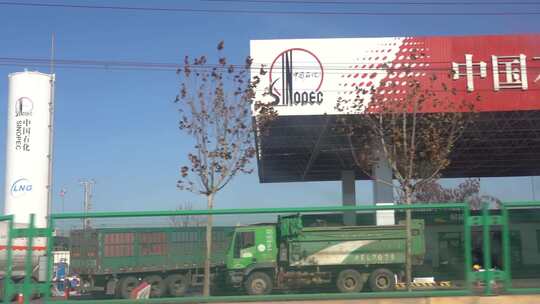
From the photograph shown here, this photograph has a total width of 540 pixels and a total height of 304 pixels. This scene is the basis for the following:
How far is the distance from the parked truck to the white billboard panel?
45.3 feet

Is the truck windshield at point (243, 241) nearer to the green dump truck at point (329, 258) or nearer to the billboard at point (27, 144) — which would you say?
the green dump truck at point (329, 258)

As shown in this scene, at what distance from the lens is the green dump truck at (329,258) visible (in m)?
9.21

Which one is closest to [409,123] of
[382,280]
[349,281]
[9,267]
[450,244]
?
[450,244]

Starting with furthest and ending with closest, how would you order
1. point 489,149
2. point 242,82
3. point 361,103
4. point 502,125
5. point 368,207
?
point 489,149 < point 502,125 < point 361,103 < point 242,82 < point 368,207

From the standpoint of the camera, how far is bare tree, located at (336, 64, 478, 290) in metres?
21.3

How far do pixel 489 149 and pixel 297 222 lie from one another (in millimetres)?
27078

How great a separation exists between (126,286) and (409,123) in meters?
14.0

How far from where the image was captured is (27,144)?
74.6 feet

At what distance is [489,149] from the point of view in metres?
34.0

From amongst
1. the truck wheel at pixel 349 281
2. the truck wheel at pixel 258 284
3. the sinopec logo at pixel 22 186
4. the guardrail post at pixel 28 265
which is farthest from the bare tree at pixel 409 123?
the guardrail post at pixel 28 265

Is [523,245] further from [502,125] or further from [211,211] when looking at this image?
[502,125]

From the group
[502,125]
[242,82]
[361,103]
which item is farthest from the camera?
[502,125]

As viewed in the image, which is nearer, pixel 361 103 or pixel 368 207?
pixel 368 207

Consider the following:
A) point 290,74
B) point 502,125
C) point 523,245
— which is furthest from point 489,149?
point 523,245
